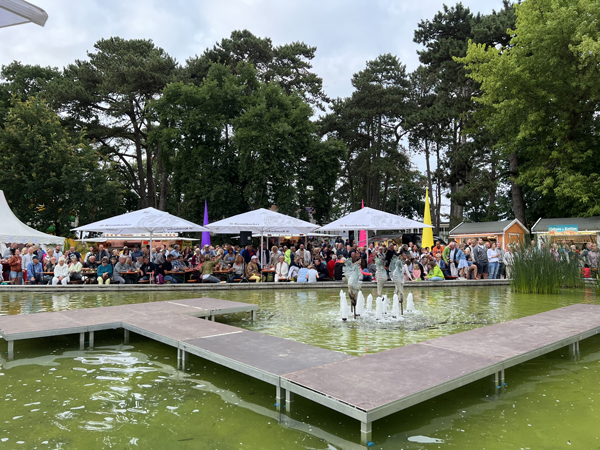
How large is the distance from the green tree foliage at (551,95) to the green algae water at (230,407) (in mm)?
19195

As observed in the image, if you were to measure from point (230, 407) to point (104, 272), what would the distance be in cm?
1145

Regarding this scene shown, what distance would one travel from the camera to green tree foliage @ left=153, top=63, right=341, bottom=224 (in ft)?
95.5

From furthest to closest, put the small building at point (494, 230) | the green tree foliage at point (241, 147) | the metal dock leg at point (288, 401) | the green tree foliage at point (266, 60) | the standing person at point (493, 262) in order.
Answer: the green tree foliage at point (266, 60)
the green tree foliage at point (241, 147)
the small building at point (494, 230)
the standing person at point (493, 262)
the metal dock leg at point (288, 401)

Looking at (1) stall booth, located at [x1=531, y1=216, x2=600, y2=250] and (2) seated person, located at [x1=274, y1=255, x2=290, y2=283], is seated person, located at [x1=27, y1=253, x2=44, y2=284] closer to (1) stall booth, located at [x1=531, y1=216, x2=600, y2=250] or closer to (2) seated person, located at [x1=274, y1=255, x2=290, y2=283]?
(2) seated person, located at [x1=274, y1=255, x2=290, y2=283]

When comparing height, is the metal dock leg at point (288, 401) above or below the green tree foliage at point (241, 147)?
below

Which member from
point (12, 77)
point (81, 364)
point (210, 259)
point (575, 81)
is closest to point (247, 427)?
point (81, 364)

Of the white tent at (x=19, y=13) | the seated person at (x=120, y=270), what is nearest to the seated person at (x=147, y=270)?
the seated person at (x=120, y=270)

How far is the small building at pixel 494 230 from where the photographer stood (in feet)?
89.2

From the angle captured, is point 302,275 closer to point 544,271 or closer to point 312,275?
point 312,275

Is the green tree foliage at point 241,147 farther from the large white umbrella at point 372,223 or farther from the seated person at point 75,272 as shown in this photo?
the seated person at point 75,272

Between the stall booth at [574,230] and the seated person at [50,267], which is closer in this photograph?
the seated person at [50,267]

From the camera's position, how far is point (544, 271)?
1123cm

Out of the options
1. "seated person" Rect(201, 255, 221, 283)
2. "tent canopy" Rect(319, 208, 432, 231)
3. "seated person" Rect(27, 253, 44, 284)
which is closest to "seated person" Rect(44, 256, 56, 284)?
"seated person" Rect(27, 253, 44, 284)

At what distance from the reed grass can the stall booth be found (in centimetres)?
1288
